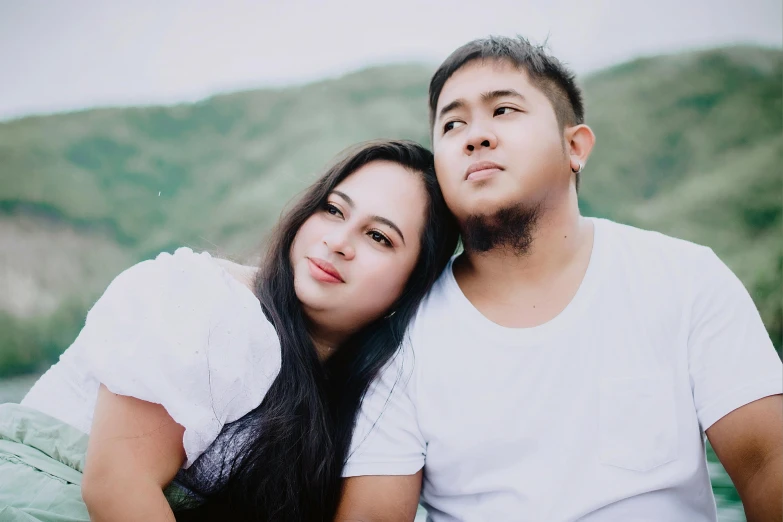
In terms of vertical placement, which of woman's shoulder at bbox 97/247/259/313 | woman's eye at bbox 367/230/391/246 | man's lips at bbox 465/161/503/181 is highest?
man's lips at bbox 465/161/503/181

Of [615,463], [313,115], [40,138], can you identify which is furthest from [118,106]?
[615,463]

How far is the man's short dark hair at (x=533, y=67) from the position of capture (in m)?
1.55

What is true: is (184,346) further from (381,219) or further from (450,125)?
(450,125)

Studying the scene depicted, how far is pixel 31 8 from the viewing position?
2.34m

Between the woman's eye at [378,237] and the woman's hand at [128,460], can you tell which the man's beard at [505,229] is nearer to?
the woman's eye at [378,237]

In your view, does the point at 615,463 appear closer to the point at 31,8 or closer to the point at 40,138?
the point at 31,8

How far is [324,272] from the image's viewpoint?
4.71ft

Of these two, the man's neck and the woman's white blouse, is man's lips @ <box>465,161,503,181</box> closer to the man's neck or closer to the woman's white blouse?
the man's neck

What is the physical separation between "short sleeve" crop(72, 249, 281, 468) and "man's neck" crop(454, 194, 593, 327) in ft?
1.93

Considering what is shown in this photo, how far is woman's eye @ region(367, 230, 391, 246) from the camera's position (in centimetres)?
150

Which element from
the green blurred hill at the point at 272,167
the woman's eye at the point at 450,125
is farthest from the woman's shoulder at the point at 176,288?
the green blurred hill at the point at 272,167

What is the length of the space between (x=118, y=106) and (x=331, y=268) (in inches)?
162

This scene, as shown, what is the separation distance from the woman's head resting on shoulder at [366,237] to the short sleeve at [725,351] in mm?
678

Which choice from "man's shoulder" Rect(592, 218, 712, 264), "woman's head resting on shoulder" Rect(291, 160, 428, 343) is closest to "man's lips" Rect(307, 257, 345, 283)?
"woman's head resting on shoulder" Rect(291, 160, 428, 343)
